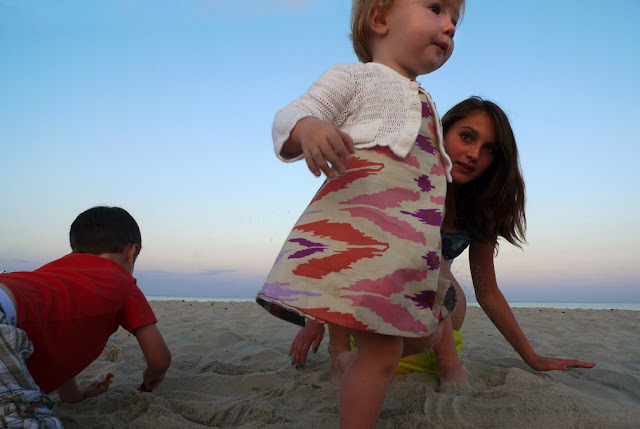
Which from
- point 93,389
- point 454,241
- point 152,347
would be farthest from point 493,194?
point 93,389

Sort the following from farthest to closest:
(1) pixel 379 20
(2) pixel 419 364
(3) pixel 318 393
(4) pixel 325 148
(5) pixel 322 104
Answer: (2) pixel 419 364 → (3) pixel 318 393 → (1) pixel 379 20 → (5) pixel 322 104 → (4) pixel 325 148

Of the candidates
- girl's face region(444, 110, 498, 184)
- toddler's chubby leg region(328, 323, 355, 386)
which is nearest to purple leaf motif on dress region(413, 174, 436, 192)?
girl's face region(444, 110, 498, 184)

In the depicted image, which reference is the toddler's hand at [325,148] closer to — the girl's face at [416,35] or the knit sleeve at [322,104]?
the knit sleeve at [322,104]

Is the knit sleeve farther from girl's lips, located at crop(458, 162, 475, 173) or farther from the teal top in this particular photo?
the teal top

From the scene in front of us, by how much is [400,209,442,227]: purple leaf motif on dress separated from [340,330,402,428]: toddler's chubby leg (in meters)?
0.35

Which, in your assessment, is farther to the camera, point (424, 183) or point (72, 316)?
point (72, 316)

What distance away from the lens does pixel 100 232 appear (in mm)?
2111

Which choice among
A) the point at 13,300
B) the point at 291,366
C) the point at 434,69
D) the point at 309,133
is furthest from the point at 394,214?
the point at 291,366

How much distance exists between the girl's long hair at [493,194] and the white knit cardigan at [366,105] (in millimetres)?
820

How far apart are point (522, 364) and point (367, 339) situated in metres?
1.81

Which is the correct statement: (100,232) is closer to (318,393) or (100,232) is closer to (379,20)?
(318,393)

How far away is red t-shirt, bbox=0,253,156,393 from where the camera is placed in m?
1.53

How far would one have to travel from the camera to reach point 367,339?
4.18 ft

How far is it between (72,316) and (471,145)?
1.80 m
